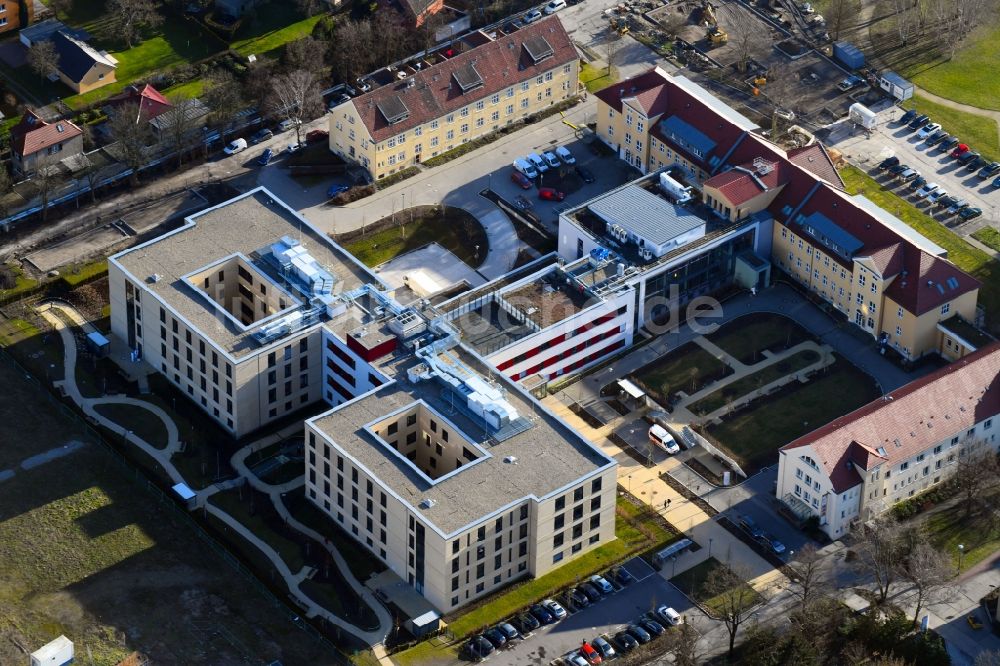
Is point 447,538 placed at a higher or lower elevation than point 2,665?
higher

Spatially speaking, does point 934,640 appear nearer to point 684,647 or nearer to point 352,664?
point 684,647

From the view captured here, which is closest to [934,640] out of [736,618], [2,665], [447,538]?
[736,618]

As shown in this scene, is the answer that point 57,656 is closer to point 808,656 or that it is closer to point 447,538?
point 447,538

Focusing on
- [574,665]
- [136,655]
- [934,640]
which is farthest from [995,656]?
[136,655]

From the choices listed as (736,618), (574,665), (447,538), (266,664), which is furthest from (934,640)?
(266,664)

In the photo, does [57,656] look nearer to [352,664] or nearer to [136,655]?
[136,655]

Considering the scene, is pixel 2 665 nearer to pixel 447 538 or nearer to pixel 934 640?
pixel 447 538
